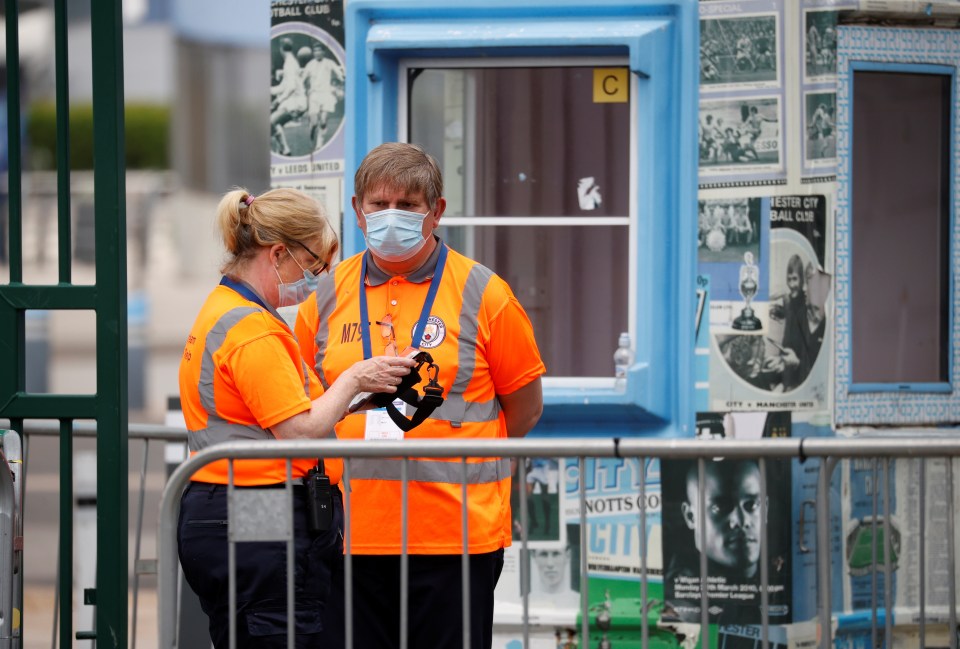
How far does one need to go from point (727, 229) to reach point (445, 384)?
1.78m

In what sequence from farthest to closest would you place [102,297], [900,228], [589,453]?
[900,228]
[102,297]
[589,453]

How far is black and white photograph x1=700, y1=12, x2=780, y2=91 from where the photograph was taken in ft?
15.8

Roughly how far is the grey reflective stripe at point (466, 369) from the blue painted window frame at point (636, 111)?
1321 mm

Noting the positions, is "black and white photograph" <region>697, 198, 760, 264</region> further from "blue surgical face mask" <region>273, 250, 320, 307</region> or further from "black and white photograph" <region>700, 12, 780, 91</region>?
"blue surgical face mask" <region>273, 250, 320, 307</region>

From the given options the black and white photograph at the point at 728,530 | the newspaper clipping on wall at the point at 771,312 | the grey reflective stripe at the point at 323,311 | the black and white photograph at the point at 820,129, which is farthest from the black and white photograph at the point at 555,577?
the black and white photograph at the point at 820,129

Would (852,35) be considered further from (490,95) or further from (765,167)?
(490,95)

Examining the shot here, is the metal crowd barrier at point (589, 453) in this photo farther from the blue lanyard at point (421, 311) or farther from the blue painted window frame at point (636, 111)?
the blue painted window frame at point (636, 111)

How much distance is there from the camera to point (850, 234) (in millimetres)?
4969

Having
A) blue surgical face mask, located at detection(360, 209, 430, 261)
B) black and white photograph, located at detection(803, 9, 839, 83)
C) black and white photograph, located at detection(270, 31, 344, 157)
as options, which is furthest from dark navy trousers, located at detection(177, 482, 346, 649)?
black and white photograph, located at detection(803, 9, 839, 83)

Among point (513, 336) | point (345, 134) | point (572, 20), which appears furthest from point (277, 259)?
point (572, 20)

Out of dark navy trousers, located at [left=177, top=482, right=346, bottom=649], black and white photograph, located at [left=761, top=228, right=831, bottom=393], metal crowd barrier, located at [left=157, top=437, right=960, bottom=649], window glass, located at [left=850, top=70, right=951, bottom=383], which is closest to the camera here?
metal crowd barrier, located at [left=157, top=437, right=960, bottom=649]

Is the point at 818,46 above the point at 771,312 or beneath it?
above

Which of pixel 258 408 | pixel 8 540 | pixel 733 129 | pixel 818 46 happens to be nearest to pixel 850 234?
pixel 733 129

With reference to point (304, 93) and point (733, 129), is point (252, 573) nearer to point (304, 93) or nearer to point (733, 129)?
point (304, 93)
